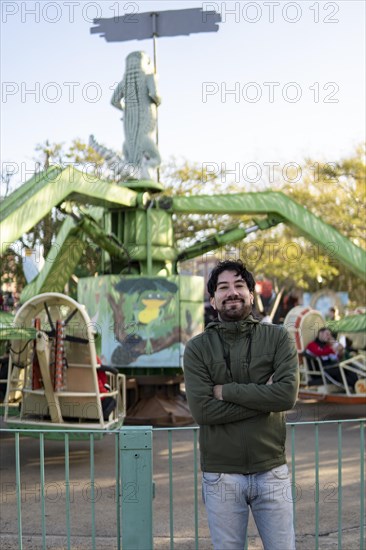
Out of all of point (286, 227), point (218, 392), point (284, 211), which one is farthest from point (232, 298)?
point (286, 227)

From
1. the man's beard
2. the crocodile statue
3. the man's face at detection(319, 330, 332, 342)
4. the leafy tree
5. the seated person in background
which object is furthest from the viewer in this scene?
the leafy tree

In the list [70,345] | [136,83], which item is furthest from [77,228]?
[70,345]

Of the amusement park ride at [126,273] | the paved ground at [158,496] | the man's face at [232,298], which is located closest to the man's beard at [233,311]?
the man's face at [232,298]

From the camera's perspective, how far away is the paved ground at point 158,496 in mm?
5012

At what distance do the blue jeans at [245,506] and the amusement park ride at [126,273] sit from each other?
181 inches

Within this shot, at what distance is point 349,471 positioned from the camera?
723 cm

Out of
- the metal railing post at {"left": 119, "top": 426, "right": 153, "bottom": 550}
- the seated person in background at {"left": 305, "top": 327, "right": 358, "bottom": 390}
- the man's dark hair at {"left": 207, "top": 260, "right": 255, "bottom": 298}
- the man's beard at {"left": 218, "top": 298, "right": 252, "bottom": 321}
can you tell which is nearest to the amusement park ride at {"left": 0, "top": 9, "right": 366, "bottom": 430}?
the seated person in background at {"left": 305, "top": 327, "right": 358, "bottom": 390}

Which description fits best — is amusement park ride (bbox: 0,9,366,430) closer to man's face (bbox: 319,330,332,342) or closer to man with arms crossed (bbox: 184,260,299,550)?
man's face (bbox: 319,330,332,342)

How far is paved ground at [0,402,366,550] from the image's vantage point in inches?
197

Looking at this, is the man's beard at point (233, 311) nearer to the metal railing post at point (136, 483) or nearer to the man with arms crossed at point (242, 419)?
the man with arms crossed at point (242, 419)

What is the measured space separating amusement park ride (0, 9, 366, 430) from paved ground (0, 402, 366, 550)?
0.57 m

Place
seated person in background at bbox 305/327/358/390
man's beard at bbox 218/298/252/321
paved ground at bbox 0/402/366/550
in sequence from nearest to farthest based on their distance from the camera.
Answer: man's beard at bbox 218/298/252/321 → paved ground at bbox 0/402/366/550 → seated person in background at bbox 305/327/358/390

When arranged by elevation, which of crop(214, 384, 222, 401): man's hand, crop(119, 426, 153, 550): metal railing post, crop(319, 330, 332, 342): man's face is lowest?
crop(119, 426, 153, 550): metal railing post

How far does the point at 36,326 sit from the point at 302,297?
2813 cm
